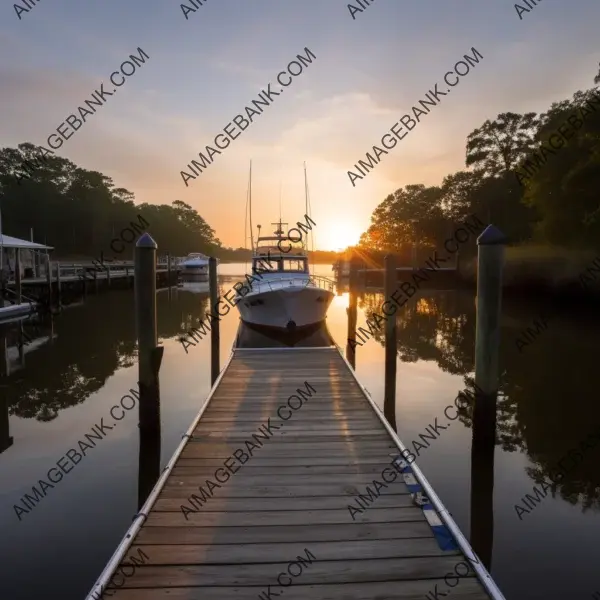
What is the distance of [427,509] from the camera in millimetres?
4395

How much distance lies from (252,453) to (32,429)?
546 cm

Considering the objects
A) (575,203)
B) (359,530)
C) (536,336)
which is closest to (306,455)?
(359,530)

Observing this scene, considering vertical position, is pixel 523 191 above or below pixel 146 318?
above

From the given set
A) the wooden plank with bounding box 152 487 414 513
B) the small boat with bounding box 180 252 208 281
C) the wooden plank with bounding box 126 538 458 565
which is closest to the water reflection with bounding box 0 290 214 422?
the wooden plank with bounding box 152 487 414 513

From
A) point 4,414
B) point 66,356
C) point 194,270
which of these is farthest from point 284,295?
point 194,270

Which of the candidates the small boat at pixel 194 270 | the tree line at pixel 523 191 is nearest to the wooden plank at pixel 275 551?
the tree line at pixel 523 191

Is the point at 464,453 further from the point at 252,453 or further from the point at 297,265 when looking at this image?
the point at 297,265

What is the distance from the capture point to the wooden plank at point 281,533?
3992 mm

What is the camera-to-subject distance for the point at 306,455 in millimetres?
5820

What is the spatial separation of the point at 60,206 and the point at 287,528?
8267 cm

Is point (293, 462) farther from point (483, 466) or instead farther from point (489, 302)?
point (489, 302)

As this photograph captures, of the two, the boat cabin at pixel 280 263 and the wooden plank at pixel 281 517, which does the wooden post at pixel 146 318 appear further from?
the boat cabin at pixel 280 263

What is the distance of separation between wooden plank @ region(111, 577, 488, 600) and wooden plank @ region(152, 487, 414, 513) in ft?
3.48

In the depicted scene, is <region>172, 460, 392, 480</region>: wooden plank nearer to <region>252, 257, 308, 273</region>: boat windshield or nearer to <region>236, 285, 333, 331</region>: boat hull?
<region>236, 285, 333, 331</region>: boat hull
